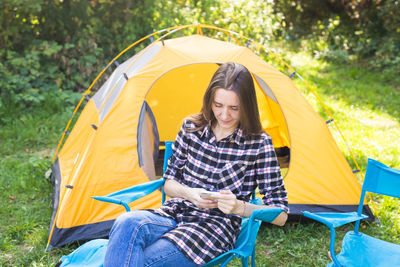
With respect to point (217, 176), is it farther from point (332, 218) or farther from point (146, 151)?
point (146, 151)

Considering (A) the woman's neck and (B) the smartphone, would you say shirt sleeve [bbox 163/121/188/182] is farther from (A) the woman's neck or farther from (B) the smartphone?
(B) the smartphone

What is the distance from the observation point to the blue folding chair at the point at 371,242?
5.41 ft

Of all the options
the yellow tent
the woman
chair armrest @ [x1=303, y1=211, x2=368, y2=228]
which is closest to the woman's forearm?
the woman

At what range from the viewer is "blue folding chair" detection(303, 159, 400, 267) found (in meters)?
1.65

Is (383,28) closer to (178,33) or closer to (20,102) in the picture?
(178,33)

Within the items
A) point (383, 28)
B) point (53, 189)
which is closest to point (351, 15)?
point (383, 28)

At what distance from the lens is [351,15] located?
8250 millimetres

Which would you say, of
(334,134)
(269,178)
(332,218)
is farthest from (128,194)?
(334,134)

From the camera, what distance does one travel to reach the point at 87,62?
5.57 m

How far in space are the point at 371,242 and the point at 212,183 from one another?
791 mm

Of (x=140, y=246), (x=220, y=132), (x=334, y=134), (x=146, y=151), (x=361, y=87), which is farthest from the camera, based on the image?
(x=361, y=87)

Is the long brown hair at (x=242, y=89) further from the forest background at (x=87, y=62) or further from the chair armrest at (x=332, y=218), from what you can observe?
the forest background at (x=87, y=62)

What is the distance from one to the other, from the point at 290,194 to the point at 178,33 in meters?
3.60

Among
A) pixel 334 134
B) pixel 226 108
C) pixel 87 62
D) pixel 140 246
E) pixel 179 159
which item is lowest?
pixel 334 134
